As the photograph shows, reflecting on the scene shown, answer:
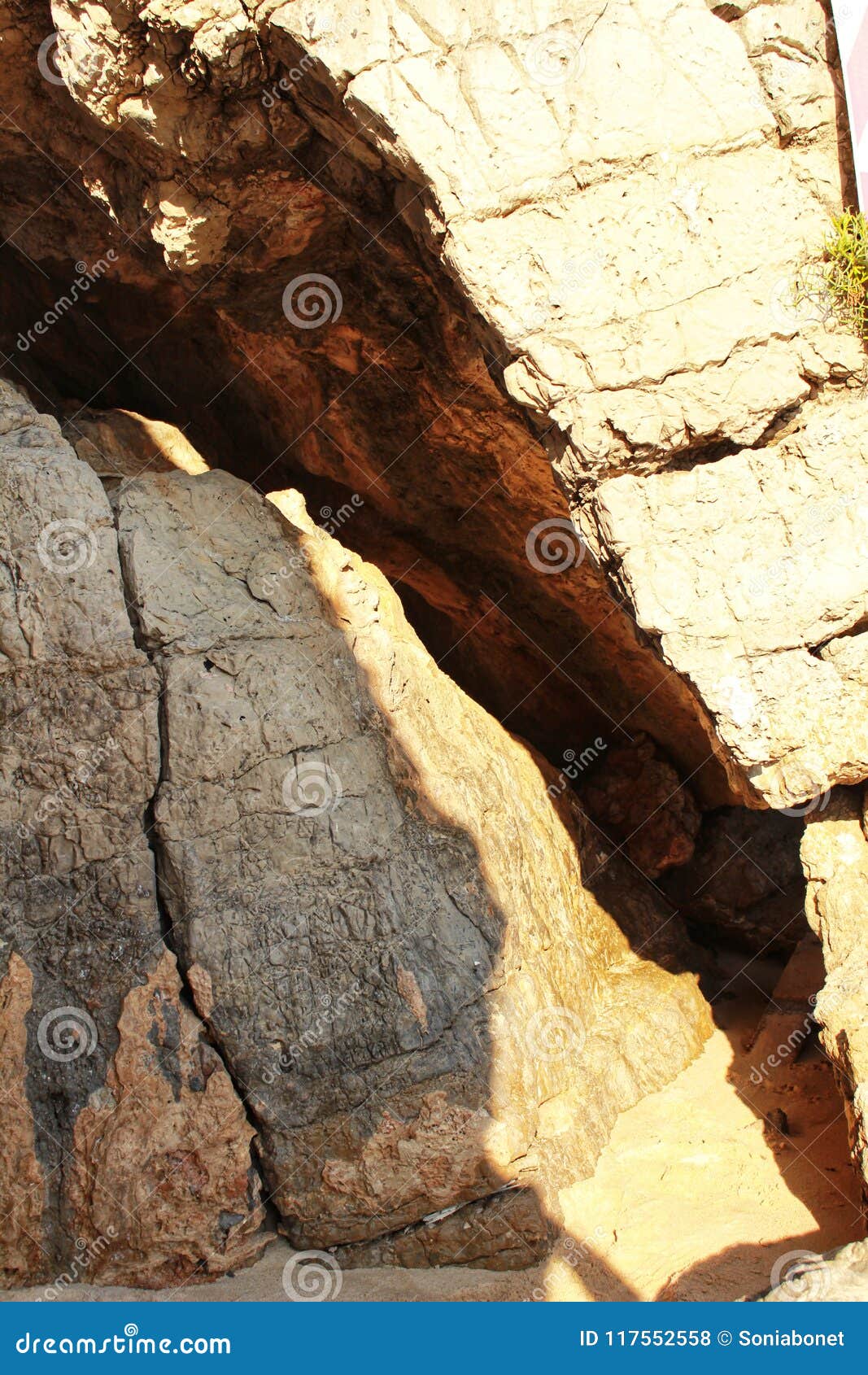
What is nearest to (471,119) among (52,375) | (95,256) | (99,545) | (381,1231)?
(99,545)

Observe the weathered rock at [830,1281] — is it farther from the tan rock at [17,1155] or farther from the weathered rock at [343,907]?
the tan rock at [17,1155]

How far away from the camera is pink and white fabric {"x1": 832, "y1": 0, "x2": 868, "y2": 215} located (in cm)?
392

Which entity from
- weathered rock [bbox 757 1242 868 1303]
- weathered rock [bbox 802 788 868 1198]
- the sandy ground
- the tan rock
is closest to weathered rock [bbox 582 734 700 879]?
the sandy ground

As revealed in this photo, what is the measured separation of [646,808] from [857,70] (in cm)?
419

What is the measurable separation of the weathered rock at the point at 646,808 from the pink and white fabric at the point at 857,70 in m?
3.71

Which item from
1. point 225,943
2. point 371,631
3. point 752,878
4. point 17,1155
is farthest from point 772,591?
point 17,1155

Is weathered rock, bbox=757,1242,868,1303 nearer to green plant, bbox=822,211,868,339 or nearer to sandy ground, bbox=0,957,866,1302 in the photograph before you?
sandy ground, bbox=0,957,866,1302

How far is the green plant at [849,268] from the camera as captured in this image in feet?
12.9

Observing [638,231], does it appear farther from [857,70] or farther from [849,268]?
[857,70]

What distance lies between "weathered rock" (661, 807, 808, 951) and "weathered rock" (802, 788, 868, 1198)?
2.66m

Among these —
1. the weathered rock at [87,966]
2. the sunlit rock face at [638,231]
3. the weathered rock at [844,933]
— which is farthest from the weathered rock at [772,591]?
the weathered rock at [87,966]

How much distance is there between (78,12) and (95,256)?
4.83ft

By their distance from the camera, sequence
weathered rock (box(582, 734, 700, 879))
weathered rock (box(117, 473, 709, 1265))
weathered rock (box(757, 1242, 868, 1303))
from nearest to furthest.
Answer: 1. weathered rock (box(757, 1242, 868, 1303))
2. weathered rock (box(117, 473, 709, 1265))
3. weathered rock (box(582, 734, 700, 879))

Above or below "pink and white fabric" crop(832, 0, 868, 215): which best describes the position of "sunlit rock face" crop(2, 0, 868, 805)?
below
